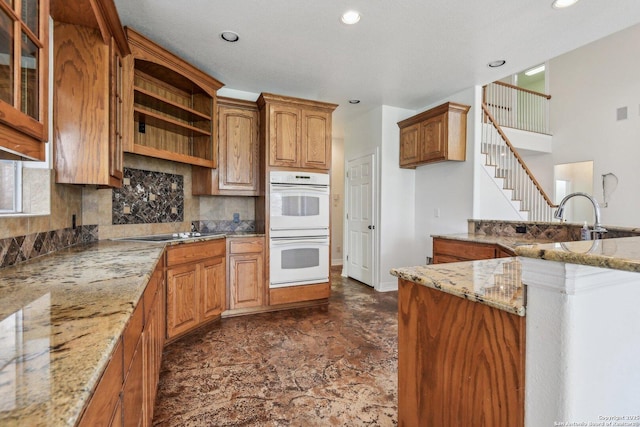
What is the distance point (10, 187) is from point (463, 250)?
11.0 ft

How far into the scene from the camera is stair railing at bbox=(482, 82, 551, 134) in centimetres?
571

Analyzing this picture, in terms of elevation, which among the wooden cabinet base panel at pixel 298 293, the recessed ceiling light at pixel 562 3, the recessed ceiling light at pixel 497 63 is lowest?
the wooden cabinet base panel at pixel 298 293

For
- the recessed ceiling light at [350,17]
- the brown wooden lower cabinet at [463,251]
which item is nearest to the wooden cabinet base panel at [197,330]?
the brown wooden lower cabinet at [463,251]

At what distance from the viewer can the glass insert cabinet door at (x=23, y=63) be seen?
915mm

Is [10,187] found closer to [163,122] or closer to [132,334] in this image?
[132,334]

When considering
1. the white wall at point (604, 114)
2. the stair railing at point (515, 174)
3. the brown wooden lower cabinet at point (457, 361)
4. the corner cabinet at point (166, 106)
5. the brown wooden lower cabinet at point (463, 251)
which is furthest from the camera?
the white wall at point (604, 114)

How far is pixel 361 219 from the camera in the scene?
4.91m

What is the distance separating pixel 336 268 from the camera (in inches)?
235

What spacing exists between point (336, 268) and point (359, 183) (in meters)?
1.82

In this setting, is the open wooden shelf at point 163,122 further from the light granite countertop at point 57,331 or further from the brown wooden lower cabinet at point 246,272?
the light granite countertop at point 57,331

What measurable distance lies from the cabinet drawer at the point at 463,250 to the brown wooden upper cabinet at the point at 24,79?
3.06m

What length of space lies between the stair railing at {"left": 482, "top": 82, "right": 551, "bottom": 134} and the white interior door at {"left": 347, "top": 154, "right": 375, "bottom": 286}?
8.61 feet

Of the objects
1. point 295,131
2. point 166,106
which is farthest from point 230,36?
point 295,131

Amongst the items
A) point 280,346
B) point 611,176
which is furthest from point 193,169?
point 611,176
